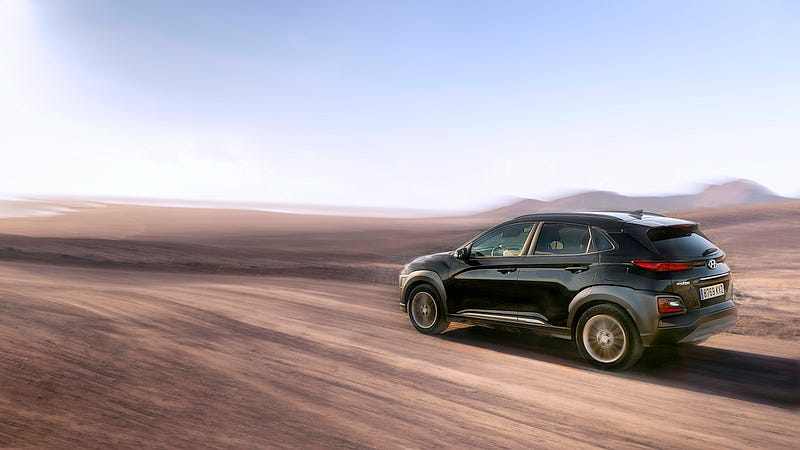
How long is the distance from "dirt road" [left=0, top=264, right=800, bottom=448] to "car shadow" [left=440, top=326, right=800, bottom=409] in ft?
0.09

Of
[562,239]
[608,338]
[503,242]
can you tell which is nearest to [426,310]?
[503,242]

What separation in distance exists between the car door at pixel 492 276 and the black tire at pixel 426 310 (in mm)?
248

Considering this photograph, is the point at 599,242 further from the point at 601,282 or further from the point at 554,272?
the point at 554,272

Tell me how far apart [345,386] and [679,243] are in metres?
3.94

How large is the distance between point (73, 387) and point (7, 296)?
5.59m

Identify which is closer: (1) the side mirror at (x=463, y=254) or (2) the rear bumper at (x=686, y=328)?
(2) the rear bumper at (x=686, y=328)

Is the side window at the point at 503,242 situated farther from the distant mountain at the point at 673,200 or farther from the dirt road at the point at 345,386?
the distant mountain at the point at 673,200

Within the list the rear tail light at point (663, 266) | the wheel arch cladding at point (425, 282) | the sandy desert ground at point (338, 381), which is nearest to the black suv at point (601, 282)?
the rear tail light at point (663, 266)

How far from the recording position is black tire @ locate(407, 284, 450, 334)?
799 cm

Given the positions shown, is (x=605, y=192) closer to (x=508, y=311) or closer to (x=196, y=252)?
(x=196, y=252)

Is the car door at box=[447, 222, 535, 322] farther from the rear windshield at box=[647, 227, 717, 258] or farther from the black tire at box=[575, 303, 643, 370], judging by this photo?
the rear windshield at box=[647, 227, 717, 258]

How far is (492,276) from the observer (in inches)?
288

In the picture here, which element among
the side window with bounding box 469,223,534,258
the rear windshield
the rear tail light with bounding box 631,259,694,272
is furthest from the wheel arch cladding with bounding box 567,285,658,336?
the side window with bounding box 469,223,534,258

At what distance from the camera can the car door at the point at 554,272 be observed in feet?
21.4
